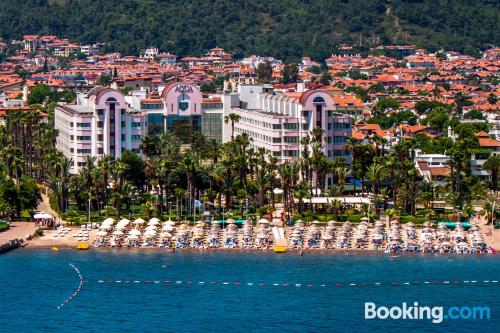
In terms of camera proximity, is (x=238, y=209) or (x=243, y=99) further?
(x=243, y=99)

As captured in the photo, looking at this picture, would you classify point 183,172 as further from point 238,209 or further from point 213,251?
point 213,251

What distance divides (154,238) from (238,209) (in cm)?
1522

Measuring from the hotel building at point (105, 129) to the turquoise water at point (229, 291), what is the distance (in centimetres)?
3383

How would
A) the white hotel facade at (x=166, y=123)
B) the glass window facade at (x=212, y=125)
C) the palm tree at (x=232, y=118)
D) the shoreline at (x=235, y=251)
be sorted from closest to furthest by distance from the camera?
the shoreline at (x=235, y=251) < the white hotel facade at (x=166, y=123) < the palm tree at (x=232, y=118) < the glass window facade at (x=212, y=125)

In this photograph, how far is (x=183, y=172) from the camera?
13200cm

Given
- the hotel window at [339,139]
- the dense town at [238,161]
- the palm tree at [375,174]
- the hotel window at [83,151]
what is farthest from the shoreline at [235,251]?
the hotel window at [339,139]

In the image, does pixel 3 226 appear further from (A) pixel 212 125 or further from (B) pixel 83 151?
(A) pixel 212 125

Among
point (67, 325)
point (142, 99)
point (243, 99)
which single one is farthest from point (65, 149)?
point (67, 325)

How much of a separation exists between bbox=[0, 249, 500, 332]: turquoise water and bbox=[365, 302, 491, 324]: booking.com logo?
0.77 m

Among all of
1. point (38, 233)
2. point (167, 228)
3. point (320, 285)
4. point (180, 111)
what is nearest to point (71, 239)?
point (38, 233)

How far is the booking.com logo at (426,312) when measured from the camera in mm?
93812

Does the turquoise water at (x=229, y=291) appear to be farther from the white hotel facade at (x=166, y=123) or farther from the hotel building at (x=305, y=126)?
the hotel building at (x=305, y=126)

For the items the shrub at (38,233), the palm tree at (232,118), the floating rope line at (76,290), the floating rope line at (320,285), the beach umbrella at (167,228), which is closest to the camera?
the floating rope line at (76,290)

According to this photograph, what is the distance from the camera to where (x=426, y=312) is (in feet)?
312
